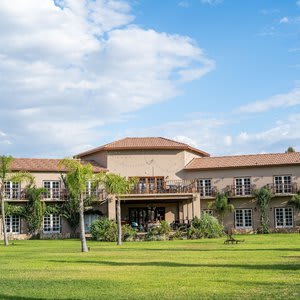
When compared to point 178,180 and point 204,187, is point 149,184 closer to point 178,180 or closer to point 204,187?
point 178,180

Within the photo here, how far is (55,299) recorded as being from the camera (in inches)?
473

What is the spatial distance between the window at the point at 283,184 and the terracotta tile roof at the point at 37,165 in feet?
47.2

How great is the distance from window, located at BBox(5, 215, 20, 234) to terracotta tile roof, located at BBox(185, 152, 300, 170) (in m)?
14.7

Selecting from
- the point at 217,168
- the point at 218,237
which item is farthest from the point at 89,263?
the point at 217,168

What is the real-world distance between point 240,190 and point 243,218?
2.38 meters

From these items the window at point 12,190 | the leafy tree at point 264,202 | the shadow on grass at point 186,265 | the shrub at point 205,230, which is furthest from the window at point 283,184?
Answer: the shadow on grass at point 186,265

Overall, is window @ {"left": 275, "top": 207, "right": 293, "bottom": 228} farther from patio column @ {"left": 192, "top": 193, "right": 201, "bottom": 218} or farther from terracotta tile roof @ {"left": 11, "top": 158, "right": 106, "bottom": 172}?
terracotta tile roof @ {"left": 11, "top": 158, "right": 106, "bottom": 172}

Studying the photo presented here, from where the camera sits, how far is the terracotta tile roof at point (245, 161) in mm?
47219

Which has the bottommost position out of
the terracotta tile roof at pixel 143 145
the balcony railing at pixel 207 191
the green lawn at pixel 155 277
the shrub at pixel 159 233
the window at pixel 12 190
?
the shrub at pixel 159 233

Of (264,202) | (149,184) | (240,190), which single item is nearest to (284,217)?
(264,202)

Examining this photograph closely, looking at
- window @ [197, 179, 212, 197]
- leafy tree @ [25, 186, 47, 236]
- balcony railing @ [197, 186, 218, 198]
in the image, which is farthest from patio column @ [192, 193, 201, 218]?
leafy tree @ [25, 186, 47, 236]

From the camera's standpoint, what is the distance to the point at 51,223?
150ft

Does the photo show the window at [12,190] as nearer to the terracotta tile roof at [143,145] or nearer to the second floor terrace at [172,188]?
the second floor terrace at [172,188]

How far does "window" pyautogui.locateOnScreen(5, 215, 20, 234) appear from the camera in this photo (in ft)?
146
